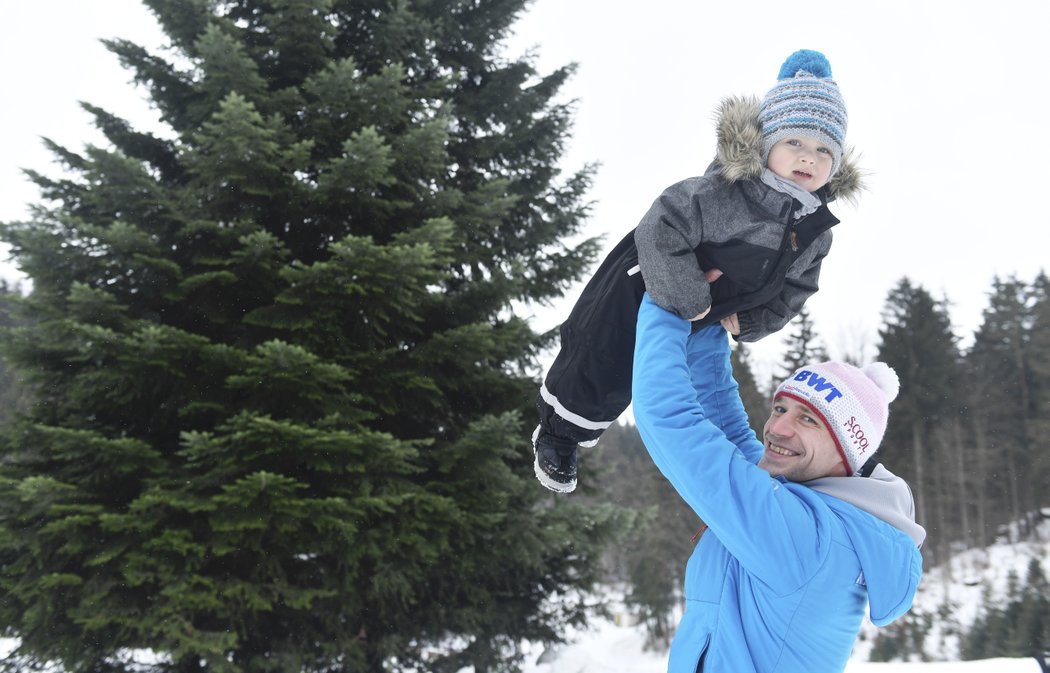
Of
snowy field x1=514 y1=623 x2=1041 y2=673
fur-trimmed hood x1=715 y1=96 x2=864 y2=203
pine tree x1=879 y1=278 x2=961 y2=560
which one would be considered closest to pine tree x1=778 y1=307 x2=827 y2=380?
pine tree x1=879 y1=278 x2=961 y2=560

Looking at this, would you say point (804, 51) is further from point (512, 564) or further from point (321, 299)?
point (512, 564)

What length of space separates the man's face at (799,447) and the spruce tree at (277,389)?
12.8 feet

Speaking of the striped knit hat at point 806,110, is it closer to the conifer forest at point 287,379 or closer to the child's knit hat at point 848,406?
the child's knit hat at point 848,406

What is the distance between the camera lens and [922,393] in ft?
81.1

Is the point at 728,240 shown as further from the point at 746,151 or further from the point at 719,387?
the point at 719,387

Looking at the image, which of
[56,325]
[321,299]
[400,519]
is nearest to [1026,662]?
[400,519]

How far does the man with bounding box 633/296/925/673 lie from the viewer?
1.18 metres

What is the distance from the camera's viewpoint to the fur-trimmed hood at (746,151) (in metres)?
1.43

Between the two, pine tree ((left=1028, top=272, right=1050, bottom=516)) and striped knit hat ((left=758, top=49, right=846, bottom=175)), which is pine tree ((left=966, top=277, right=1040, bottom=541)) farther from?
striped knit hat ((left=758, top=49, right=846, bottom=175))

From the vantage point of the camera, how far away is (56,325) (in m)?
5.18

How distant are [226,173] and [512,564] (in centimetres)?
425

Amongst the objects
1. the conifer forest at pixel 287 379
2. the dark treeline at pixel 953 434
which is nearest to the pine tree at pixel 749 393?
the dark treeline at pixel 953 434

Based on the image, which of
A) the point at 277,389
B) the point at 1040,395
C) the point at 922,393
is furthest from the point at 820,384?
the point at 1040,395

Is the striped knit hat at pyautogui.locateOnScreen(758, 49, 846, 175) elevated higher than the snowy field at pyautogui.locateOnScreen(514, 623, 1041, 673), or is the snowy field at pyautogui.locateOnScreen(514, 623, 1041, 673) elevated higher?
the striped knit hat at pyautogui.locateOnScreen(758, 49, 846, 175)
